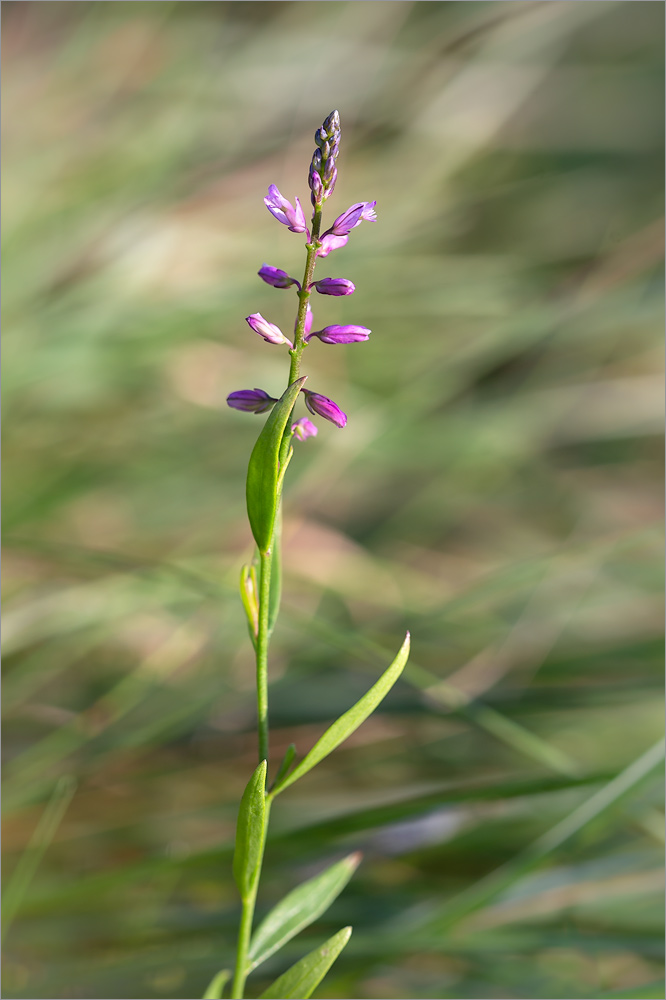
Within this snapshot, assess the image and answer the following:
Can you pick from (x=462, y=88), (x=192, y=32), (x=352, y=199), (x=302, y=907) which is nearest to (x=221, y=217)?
(x=352, y=199)

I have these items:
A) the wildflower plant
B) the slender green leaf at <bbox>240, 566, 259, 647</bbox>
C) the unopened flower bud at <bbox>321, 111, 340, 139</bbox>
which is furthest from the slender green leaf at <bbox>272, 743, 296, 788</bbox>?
the unopened flower bud at <bbox>321, 111, 340, 139</bbox>

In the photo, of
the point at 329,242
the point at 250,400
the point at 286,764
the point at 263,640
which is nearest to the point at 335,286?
the point at 329,242

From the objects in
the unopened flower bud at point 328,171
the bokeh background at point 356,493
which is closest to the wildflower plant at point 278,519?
the unopened flower bud at point 328,171

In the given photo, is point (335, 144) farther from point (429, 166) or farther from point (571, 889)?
point (429, 166)

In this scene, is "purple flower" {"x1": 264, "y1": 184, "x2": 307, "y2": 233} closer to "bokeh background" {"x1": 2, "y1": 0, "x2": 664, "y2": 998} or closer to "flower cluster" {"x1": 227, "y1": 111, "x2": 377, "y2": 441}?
"flower cluster" {"x1": 227, "y1": 111, "x2": 377, "y2": 441}

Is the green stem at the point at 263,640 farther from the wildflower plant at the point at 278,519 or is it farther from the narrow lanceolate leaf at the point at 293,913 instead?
the narrow lanceolate leaf at the point at 293,913

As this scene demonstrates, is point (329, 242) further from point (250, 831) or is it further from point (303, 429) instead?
point (250, 831)
